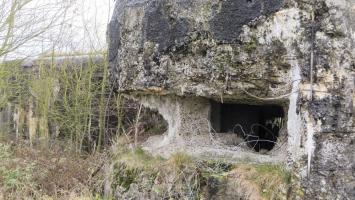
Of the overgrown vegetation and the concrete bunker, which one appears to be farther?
the overgrown vegetation

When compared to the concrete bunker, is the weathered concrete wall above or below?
above

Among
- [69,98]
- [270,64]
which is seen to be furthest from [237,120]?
[69,98]

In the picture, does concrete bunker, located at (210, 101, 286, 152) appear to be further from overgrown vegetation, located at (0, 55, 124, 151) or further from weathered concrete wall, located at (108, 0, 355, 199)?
overgrown vegetation, located at (0, 55, 124, 151)

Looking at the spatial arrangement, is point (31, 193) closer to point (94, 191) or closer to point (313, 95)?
point (94, 191)

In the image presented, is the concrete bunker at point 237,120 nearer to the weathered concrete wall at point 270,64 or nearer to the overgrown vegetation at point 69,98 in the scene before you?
the weathered concrete wall at point 270,64

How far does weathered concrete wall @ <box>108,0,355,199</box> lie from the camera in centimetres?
387

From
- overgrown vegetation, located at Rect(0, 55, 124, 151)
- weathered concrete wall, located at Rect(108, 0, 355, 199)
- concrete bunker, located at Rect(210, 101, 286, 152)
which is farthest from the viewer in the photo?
overgrown vegetation, located at Rect(0, 55, 124, 151)

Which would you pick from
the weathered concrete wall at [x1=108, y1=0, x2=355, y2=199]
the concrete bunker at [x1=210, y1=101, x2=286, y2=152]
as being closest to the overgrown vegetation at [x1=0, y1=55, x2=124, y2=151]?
the concrete bunker at [x1=210, y1=101, x2=286, y2=152]

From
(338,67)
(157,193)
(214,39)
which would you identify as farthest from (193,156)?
(338,67)

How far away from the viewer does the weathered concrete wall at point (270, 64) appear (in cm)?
387

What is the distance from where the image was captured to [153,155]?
5.15 meters

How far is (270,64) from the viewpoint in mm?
4211

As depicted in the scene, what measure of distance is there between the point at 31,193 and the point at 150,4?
3.34 metres

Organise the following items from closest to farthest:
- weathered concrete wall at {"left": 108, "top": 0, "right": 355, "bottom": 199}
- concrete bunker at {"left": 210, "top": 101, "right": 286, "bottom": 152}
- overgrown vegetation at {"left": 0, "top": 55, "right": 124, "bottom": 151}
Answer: weathered concrete wall at {"left": 108, "top": 0, "right": 355, "bottom": 199} → concrete bunker at {"left": 210, "top": 101, "right": 286, "bottom": 152} → overgrown vegetation at {"left": 0, "top": 55, "right": 124, "bottom": 151}
